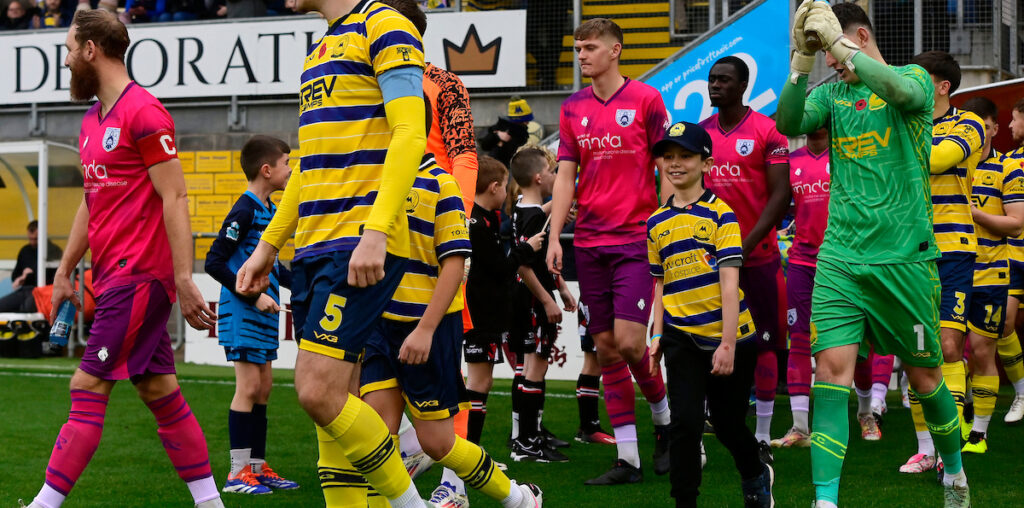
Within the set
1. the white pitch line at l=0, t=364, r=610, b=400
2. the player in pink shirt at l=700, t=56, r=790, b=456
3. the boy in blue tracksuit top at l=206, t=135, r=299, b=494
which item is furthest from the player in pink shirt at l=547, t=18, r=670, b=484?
the white pitch line at l=0, t=364, r=610, b=400

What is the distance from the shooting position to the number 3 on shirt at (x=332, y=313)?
369cm

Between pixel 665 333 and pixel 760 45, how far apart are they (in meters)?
8.24

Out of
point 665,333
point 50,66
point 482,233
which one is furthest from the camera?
point 50,66

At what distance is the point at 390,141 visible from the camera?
3.72 metres

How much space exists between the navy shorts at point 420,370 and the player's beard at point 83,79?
163 centimetres

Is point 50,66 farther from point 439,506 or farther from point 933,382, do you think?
point 933,382

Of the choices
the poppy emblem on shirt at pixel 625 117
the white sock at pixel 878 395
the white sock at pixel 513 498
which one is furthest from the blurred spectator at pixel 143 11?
the white sock at pixel 513 498

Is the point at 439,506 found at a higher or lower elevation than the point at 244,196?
lower

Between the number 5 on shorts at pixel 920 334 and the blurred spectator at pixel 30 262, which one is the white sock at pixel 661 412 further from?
the blurred spectator at pixel 30 262

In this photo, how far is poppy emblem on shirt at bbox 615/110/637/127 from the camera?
615 cm

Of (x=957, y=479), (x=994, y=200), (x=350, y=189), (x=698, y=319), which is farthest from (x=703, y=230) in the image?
(x=994, y=200)

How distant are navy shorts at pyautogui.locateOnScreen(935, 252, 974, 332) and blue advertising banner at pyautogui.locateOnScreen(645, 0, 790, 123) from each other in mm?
5875

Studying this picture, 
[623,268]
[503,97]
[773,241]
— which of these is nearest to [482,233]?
[623,268]

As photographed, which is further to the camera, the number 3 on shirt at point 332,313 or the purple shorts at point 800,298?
the purple shorts at point 800,298
